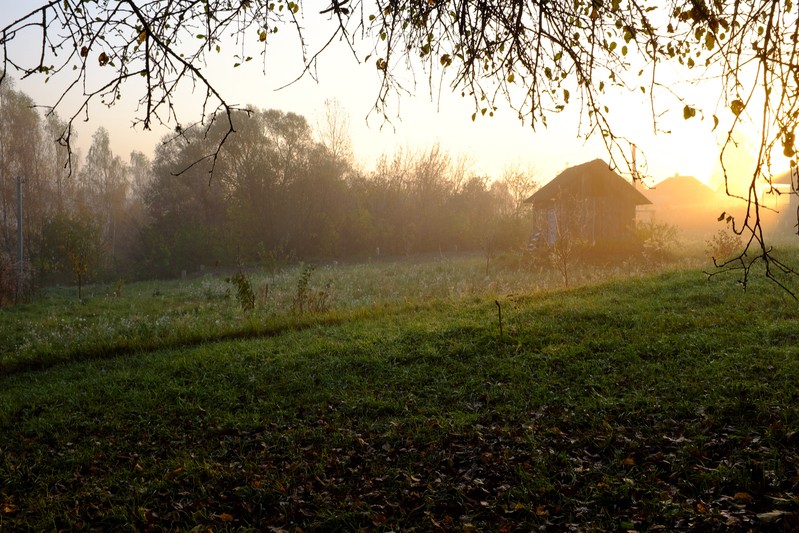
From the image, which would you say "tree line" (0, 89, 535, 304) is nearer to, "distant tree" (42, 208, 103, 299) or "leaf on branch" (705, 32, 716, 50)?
"distant tree" (42, 208, 103, 299)

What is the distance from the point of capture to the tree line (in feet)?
121

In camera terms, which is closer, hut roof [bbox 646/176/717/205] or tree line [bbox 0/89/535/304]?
tree line [bbox 0/89/535/304]

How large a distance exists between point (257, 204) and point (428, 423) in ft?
118

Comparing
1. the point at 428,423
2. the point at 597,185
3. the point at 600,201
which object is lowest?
the point at 428,423

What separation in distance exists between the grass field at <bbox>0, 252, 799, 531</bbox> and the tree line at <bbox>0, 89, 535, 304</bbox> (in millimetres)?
26810

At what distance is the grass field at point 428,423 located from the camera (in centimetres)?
454

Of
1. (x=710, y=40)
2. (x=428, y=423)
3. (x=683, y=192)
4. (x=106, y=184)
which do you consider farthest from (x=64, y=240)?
(x=683, y=192)

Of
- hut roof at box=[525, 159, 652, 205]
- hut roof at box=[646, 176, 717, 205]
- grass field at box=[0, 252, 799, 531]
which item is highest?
hut roof at box=[646, 176, 717, 205]

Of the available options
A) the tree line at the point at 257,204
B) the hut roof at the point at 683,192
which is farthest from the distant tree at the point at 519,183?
the hut roof at the point at 683,192

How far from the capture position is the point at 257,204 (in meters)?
40.2

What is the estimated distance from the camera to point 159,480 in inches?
206

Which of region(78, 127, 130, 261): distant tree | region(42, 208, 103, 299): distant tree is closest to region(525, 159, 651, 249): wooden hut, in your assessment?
region(42, 208, 103, 299): distant tree

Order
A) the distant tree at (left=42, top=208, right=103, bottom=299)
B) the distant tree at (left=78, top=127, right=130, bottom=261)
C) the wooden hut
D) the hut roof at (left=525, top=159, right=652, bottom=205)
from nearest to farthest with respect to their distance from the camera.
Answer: the wooden hut < the hut roof at (left=525, top=159, right=652, bottom=205) < the distant tree at (left=42, top=208, right=103, bottom=299) < the distant tree at (left=78, top=127, right=130, bottom=261)

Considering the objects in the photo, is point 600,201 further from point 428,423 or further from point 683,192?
point 683,192
